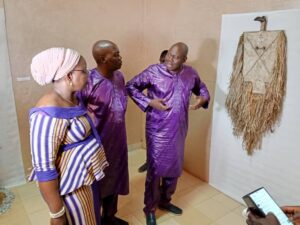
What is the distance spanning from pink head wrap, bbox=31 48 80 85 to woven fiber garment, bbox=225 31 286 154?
1289 mm

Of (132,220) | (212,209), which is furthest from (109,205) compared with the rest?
(212,209)

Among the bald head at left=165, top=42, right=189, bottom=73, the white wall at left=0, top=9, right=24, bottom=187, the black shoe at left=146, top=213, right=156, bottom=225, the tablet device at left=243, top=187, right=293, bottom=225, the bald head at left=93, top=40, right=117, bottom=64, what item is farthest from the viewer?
the white wall at left=0, top=9, right=24, bottom=187

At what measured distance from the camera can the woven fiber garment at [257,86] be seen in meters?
1.56

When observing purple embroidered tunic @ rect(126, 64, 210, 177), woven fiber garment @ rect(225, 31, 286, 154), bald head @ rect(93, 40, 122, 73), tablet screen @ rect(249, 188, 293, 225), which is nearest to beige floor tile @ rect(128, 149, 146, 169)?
purple embroidered tunic @ rect(126, 64, 210, 177)

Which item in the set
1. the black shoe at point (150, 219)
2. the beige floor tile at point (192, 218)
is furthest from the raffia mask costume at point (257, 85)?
the black shoe at point (150, 219)

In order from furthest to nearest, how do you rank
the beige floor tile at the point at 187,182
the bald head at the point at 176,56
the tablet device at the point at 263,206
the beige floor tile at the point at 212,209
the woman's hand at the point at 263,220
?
the beige floor tile at the point at 187,182 → the beige floor tile at the point at 212,209 → the bald head at the point at 176,56 → the tablet device at the point at 263,206 → the woman's hand at the point at 263,220

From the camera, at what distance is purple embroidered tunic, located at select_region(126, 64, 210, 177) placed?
5.18ft

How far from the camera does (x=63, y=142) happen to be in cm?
95

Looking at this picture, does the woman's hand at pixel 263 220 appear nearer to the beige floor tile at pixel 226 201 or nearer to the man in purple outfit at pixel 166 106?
the man in purple outfit at pixel 166 106

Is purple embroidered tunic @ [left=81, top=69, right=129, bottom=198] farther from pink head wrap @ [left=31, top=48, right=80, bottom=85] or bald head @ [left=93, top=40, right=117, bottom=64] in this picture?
pink head wrap @ [left=31, top=48, right=80, bottom=85]

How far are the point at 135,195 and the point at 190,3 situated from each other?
5.80 feet

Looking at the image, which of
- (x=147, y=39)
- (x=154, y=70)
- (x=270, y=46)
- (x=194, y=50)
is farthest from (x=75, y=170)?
(x=147, y=39)

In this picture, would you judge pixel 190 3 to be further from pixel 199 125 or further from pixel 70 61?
pixel 70 61

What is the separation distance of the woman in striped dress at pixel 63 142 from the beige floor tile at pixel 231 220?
3.73 feet
